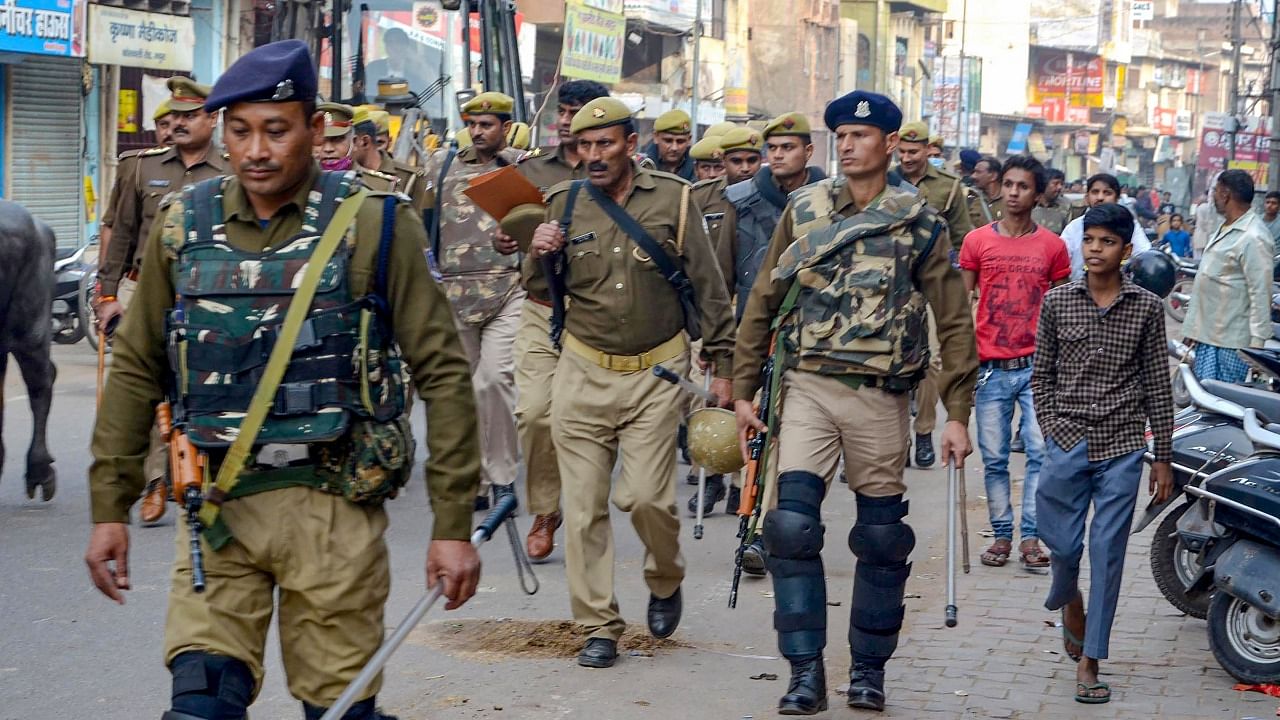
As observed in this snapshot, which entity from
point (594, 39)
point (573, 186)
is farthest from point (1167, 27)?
point (573, 186)

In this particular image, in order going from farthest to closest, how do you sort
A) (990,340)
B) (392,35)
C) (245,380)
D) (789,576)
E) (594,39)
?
(594,39) < (392,35) < (990,340) < (789,576) < (245,380)

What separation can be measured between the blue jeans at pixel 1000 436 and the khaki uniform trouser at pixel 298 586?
517cm

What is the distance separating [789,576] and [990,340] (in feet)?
10.5

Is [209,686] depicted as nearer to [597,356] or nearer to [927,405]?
[597,356]

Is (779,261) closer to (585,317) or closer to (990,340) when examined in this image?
(585,317)

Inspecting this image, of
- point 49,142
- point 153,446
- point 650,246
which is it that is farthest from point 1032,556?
point 49,142

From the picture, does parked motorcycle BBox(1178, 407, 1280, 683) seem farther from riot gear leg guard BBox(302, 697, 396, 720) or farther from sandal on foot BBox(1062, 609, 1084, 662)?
riot gear leg guard BBox(302, 697, 396, 720)

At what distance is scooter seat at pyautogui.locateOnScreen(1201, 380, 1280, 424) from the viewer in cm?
692

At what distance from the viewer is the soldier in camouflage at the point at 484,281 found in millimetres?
9211

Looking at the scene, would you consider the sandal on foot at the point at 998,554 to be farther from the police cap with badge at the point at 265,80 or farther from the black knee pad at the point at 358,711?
the police cap with badge at the point at 265,80

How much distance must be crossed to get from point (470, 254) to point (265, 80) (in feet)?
18.4

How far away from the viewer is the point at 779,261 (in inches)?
232

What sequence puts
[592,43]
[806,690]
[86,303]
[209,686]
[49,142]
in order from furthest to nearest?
[592,43]
[49,142]
[86,303]
[806,690]
[209,686]

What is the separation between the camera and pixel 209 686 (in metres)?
3.66
